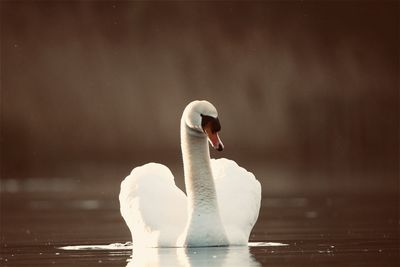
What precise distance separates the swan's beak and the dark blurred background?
25.0m

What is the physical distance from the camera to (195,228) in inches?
A: 589

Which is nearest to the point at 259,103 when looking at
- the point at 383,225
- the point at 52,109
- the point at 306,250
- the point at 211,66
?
the point at 211,66

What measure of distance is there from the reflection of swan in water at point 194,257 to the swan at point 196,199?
169 millimetres

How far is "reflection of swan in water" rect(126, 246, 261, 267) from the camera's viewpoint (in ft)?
43.9

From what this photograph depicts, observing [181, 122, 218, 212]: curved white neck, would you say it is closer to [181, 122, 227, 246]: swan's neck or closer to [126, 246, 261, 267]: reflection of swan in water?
[181, 122, 227, 246]: swan's neck

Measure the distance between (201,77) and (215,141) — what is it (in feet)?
96.3

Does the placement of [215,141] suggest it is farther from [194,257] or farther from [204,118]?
[194,257]

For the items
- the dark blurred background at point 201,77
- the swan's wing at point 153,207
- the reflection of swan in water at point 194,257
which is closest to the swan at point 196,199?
the swan's wing at point 153,207

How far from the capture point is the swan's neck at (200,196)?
14.9 metres

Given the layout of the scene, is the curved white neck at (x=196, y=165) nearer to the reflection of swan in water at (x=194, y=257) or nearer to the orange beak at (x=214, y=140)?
the orange beak at (x=214, y=140)

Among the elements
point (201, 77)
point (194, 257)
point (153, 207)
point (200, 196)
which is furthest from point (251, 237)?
point (201, 77)

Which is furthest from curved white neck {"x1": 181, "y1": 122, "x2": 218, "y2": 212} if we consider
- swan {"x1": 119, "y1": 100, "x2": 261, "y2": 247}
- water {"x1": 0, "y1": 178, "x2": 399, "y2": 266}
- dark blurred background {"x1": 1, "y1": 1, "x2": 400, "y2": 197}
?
dark blurred background {"x1": 1, "y1": 1, "x2": 400, "y2": 197}

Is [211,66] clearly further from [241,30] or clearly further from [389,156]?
[389,156]

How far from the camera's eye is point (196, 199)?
15.2m
